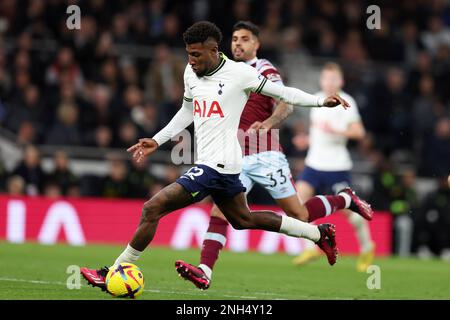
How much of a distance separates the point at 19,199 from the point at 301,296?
27.4 ft

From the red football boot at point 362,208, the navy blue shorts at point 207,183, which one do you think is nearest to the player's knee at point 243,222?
the navy blue shorts at point 207,183

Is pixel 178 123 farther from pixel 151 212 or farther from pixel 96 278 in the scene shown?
pixel 96 278

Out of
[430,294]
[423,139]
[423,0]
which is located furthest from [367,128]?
[430,294]

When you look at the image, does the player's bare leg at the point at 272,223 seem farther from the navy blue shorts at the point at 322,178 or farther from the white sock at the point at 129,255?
the navy blue shorts at the point at 322,178

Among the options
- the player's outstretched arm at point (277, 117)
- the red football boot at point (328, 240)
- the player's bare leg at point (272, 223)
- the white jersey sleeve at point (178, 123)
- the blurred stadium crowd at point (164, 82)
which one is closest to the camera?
the player's bare leg at point (272, 223)

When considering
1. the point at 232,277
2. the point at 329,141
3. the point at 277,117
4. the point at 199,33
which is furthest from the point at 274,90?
the point at 329,141

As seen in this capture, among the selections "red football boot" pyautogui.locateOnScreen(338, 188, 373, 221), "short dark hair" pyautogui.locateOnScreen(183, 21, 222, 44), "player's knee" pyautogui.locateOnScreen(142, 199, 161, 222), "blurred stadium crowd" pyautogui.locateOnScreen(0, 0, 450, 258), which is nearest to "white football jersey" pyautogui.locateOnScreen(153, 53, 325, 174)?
"short dark hair" pyautogui.locateOnScreen(183, 21, 222, 44)

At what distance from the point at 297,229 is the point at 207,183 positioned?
113cm

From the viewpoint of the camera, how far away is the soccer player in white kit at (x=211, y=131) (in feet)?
30.2

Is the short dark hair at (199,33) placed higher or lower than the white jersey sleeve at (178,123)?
higher

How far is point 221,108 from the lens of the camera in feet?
30.6

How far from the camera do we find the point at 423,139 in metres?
21.1

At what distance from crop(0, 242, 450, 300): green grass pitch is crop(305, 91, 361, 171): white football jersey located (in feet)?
4.60

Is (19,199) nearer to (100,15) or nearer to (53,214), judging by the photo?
(53,214)
